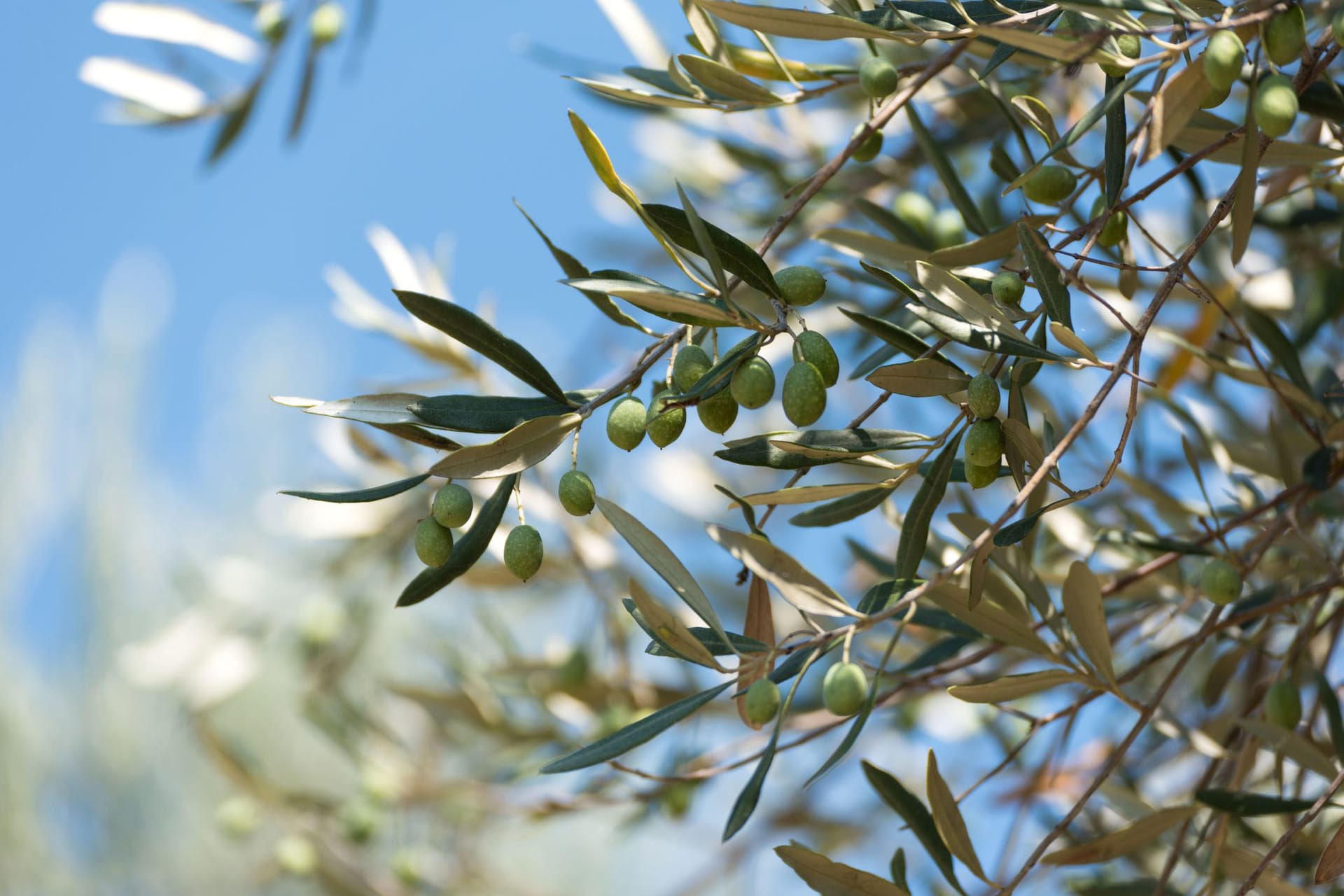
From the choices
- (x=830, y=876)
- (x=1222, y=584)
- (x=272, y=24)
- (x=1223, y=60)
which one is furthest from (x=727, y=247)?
(x=272, y=24)

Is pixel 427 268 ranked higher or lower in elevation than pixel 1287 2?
higher

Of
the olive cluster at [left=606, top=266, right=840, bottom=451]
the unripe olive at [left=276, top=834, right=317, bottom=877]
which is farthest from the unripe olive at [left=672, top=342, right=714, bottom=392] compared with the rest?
the unripe olive at [left=276, top=834, right=317, bottom=877]

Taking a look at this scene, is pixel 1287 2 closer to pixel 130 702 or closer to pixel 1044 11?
pixel 1044 11

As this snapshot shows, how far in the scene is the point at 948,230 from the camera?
1.23 m

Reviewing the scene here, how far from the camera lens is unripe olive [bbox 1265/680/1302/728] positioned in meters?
0.95

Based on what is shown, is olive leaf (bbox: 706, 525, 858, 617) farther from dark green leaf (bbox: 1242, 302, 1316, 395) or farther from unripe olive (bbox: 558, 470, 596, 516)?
dark green leaf (bbox: 1242, 302, 1316, 395)

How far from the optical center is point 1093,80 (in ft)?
5.36

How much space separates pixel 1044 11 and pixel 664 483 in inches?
51.3

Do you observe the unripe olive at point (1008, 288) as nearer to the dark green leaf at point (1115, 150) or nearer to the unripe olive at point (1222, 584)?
the dark green leaf at point (1115, 150)

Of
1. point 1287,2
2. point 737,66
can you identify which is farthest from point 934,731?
point 1287,2

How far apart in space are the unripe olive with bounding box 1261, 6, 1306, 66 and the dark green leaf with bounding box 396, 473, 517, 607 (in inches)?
18.4

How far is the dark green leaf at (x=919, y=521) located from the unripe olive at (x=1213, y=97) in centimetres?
23

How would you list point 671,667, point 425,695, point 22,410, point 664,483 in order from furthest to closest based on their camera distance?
point 22,410
point 664,483
point 671,667
point 425,695

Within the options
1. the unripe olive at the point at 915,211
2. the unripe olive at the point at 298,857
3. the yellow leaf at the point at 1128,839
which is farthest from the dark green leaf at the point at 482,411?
the unripe olive at the point at 298,857
